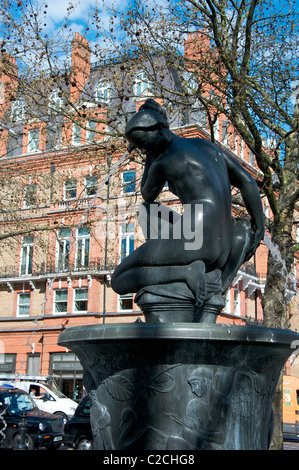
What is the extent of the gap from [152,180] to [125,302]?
28.8 meters

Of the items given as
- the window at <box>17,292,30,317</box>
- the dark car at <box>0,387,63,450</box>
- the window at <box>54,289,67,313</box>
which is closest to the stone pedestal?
the dark car at <box>0,387,63,450</box>

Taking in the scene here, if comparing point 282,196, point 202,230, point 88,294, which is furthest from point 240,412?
point 88,294

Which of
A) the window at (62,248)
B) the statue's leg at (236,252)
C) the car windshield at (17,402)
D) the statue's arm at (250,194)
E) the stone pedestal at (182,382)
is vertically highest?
the window at (62,248)

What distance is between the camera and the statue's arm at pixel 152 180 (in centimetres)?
383

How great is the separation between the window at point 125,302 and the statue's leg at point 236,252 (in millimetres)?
28177

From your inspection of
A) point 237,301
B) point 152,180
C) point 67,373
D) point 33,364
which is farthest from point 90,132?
point 237,301

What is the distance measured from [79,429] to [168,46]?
32.1 feet

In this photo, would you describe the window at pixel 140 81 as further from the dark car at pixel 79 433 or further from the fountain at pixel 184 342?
the fountain at pixel 184 342

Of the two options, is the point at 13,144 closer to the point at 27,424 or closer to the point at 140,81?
the point at 140,81

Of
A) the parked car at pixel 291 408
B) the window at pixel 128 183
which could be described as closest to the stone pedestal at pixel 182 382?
the window at pixel 128 183

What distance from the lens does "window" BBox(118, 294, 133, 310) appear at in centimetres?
3187

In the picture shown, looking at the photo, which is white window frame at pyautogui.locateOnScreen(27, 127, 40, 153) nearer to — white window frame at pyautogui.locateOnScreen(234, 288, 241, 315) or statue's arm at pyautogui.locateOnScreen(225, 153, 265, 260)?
statue's arm at pyautogui.locateOnScreen(225, 153, 265, 260)
